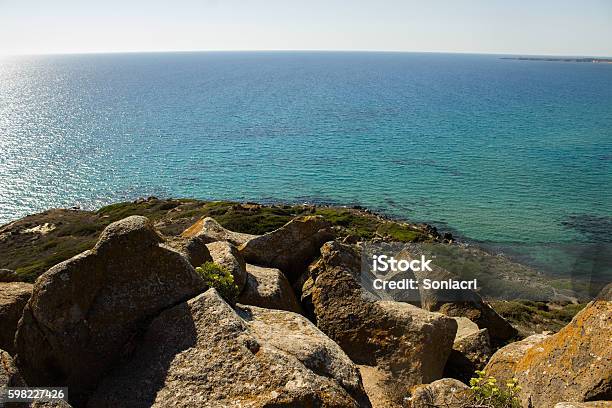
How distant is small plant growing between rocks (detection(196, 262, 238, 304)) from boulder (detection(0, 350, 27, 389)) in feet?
17.9

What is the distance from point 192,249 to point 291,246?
249 inches

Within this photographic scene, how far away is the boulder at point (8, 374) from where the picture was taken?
812 cm

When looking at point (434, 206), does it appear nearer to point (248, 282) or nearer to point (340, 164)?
point (340, 164)

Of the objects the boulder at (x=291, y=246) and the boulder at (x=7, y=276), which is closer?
the boulder at (x=7, y=276)

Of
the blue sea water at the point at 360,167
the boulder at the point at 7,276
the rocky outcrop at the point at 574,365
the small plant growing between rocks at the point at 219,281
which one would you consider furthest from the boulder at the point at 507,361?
the blue sea water at the point at 360,167

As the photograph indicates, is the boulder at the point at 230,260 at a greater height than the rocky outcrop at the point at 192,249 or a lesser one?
lesser

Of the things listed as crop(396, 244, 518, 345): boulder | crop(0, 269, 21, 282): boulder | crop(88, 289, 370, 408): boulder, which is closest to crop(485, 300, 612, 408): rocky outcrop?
crop(88, 289, 370, 408): boulder

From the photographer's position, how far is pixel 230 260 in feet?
54.0

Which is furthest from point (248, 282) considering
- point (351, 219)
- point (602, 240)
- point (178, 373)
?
point (602, 240)

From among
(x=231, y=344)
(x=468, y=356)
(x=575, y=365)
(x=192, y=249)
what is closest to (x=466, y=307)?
(x=468, y=356)

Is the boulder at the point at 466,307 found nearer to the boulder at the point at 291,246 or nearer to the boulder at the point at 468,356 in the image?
the boulder at the point at 468,356

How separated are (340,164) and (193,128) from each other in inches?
2848

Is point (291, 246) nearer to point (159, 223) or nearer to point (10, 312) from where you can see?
point (10, 312)

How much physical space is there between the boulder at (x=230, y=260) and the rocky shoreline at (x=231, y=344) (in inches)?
2.8
